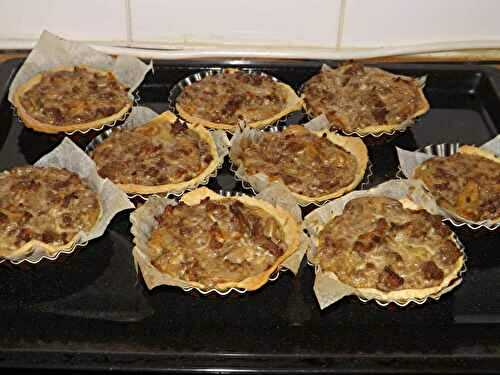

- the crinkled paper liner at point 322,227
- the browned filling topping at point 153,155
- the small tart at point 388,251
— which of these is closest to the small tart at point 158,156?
the browned filling topping at point 153,155

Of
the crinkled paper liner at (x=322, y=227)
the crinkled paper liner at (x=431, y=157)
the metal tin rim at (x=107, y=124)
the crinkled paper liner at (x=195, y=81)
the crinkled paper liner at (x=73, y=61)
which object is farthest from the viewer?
the crinkled paper liner at (x=73, y=61)

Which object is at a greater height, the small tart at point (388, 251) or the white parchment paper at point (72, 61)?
the white parchment paper at point (72, 61)

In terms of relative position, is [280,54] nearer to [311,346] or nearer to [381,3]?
[381,3]

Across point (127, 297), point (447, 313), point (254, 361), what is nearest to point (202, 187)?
point (127, 297)

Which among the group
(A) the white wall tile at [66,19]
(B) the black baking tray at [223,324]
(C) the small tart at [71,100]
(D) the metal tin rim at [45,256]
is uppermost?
(A) the white wall tile at [66,19]

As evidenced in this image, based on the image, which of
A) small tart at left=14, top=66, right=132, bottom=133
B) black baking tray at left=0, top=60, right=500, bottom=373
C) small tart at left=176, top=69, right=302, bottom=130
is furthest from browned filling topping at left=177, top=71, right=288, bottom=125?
black baking tray at left=0, top=60, right=500, bottom=373

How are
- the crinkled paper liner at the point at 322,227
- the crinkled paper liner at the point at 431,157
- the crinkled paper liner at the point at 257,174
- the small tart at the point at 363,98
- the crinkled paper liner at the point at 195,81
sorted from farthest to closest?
the crinkled paper liner at the point at 195,81
the small tart at the point at 363,98
the crinkled paper liner at the point at 257,174
the crinkled paper liner at the point at 431,157
the crinkled paper liner at the point at 322,227

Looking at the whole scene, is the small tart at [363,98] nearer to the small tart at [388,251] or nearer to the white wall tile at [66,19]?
the small tart at [388,251]

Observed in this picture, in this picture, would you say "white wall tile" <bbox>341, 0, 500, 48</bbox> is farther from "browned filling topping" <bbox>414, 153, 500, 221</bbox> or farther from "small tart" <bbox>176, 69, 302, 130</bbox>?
"browned filling topping" <bbox>414, 153, 500, 221</bbox>

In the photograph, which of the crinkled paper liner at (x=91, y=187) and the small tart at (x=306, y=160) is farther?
the small tart at (x=306, y=160)

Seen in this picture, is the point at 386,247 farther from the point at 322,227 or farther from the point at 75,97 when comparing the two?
the point at 75,97
